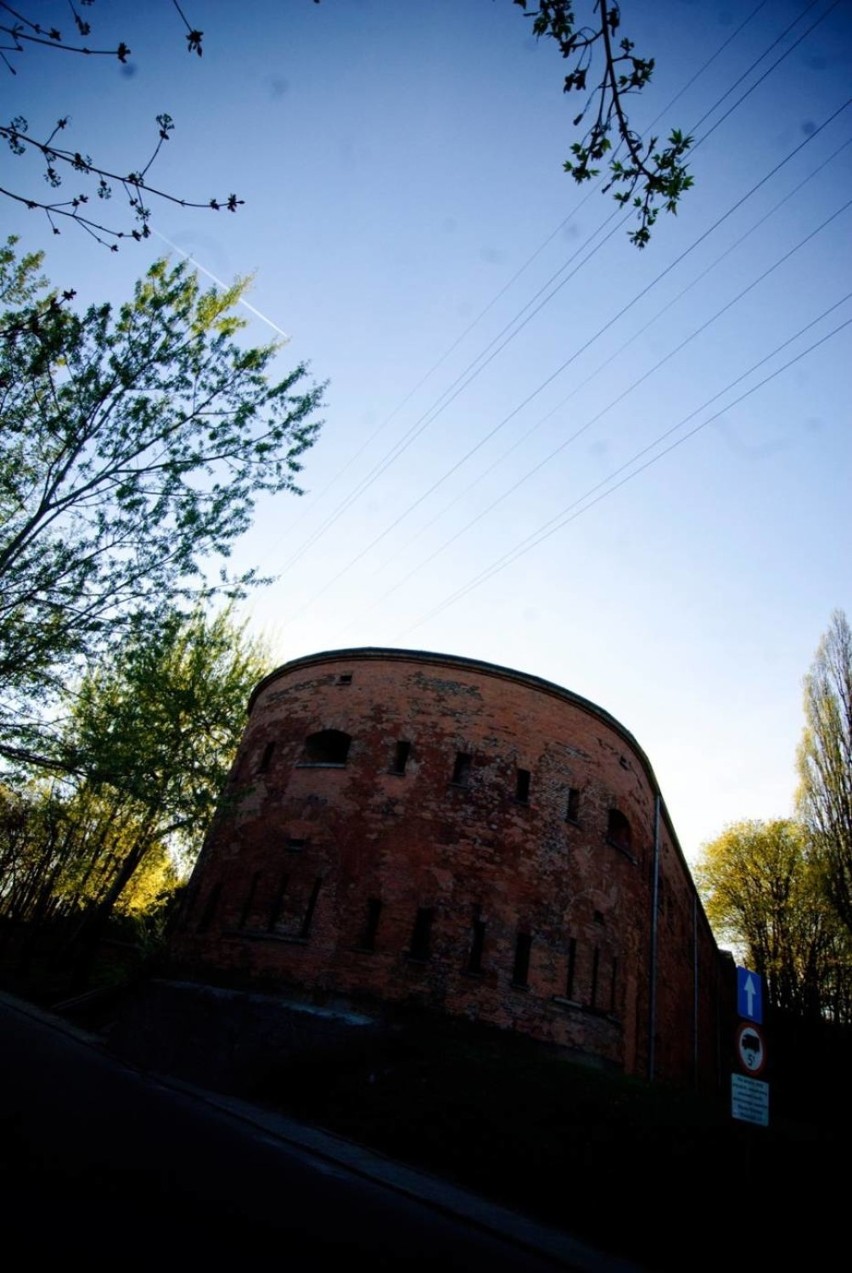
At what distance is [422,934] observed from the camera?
482 inches

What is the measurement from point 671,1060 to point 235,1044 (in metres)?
12.8

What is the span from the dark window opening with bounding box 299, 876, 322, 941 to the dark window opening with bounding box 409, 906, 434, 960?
2.14 metres

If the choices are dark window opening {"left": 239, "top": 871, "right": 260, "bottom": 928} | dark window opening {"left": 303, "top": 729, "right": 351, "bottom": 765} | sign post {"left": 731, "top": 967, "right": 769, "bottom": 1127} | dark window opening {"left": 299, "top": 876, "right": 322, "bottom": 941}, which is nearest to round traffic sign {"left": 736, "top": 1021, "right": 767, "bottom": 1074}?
sign post {"left": 731, "top": 967, "right": 769, "bottom": 1127}

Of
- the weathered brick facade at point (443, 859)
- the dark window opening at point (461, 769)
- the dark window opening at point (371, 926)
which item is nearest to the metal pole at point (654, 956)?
the weathered brick facade at point (443, 859)

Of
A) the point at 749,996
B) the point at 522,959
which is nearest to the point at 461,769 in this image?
the point at 522,959

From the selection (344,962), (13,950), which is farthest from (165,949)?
(13,950)

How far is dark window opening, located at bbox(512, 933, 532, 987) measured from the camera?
482 inches

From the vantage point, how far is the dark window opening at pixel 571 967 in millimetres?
12613

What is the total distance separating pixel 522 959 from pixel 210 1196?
9861mm

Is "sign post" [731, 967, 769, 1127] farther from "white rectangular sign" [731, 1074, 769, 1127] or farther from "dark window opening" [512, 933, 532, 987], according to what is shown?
"dark window opening" [512, 933, 532, 987]

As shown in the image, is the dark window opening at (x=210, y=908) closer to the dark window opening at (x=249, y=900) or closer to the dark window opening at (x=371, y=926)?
the dark window opening at (x=249, y=900)

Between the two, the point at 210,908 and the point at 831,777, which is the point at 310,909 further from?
the point at 831,777

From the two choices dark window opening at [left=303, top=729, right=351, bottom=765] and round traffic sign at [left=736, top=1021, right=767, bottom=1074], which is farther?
dark window opening at [left=303, top=729, right=351, bottom=765]

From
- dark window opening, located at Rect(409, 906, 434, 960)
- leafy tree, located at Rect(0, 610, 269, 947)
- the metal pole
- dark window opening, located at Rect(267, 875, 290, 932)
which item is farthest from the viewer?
the metal pole
